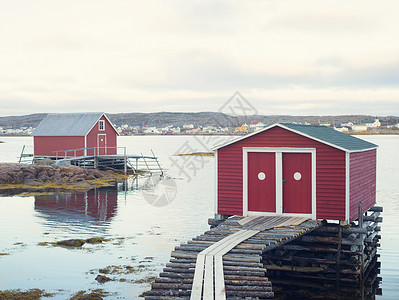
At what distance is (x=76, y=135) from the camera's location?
52.2 meters

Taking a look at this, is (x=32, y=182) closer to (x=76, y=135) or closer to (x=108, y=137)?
(x=76, y=135)

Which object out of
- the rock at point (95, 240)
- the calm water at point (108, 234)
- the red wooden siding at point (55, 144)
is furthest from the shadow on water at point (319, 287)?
the red wooden siding at point (55, 144)

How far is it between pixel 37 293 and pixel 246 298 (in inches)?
289

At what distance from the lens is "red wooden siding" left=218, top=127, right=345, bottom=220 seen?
1683cm

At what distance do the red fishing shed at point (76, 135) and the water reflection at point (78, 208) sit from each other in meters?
12.0

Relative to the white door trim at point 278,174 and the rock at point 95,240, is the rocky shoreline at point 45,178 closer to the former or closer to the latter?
the rock at point 95,240

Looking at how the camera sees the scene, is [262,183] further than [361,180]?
No

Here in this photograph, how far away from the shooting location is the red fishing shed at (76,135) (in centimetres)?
5253

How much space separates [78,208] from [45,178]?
14.2m

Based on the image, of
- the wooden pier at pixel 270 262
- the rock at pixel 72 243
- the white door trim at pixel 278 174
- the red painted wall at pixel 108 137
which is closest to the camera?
the wooden pier at pixel 270 262

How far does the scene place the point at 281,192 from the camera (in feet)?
57.2

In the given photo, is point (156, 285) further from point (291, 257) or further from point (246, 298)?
point (291, 257)

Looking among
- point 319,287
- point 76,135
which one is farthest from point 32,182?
point 319,287

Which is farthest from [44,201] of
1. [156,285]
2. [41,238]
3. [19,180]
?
[156,285]
